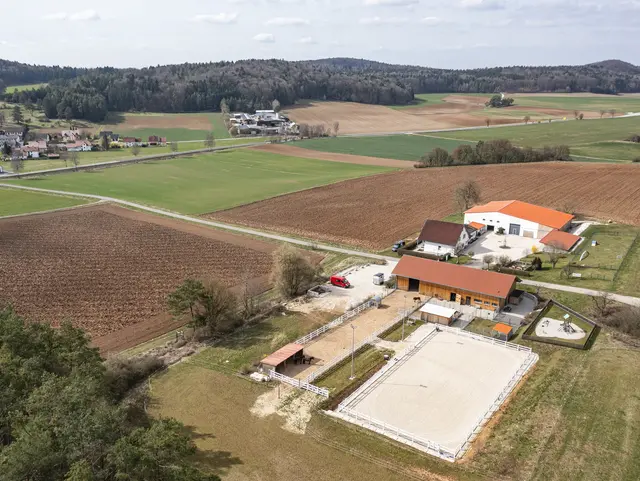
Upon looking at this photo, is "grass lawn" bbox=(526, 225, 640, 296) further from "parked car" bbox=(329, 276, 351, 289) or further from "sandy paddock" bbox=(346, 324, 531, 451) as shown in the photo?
"parked car" bbox=(329, 276, 351, 289)

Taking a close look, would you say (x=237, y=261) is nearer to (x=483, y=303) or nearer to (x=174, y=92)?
(x=483, y=303)

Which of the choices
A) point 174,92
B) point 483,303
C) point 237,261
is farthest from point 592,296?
point 174,92

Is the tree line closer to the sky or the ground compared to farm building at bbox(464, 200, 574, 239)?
closer to the sky

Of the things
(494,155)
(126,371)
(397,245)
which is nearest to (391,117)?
(494,155)

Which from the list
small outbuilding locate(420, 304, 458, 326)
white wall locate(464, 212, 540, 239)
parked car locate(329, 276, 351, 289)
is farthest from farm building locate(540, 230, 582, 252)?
parked car locate(329, 276, 351, 289)

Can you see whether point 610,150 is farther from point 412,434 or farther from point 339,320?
point 412,434
